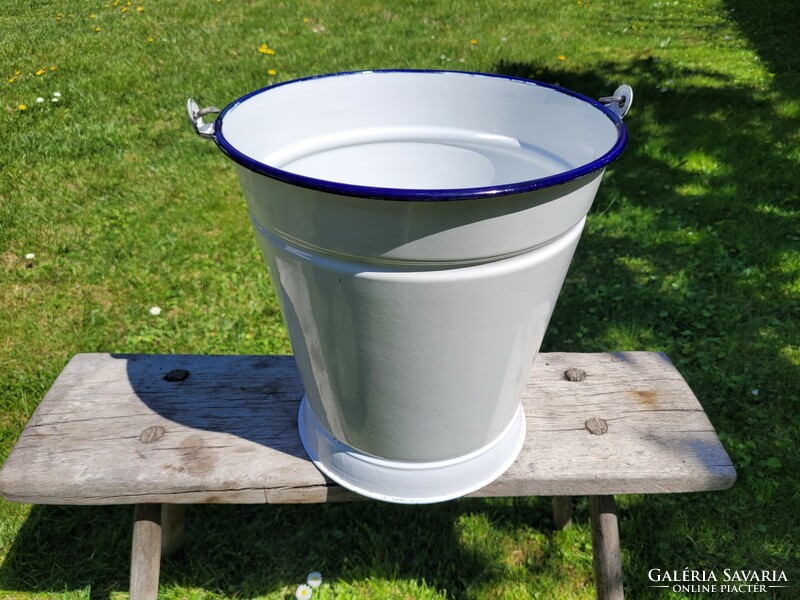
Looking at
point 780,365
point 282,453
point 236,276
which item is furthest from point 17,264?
point 780,365

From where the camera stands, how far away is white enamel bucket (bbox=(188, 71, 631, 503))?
3.17 feet

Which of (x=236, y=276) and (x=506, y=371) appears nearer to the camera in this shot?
(x=506, y=371)

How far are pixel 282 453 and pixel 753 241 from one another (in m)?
2.88

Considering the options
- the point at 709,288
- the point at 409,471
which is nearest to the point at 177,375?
the point at 409,471

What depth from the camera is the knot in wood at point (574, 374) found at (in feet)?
6.05

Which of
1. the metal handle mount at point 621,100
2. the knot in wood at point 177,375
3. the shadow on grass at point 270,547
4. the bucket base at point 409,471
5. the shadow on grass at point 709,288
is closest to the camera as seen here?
the metal handle mount at point 621,100

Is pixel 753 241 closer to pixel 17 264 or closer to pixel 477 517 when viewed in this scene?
Result: pixel 477 517

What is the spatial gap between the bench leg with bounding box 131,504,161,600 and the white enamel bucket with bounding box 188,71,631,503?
46cm

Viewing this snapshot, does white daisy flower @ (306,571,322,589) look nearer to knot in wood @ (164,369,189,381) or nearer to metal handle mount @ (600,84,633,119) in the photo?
knot in wood @ (164,369,189,381)

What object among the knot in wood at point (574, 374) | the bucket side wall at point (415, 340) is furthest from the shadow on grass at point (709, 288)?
the bucket side wall at point (415, 340)

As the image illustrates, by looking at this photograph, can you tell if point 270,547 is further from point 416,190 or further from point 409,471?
point 416,190

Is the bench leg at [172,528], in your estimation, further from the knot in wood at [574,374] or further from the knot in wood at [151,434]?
the knot in wood at [574,374]

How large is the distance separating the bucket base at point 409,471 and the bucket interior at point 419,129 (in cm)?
61

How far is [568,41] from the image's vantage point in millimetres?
5906
